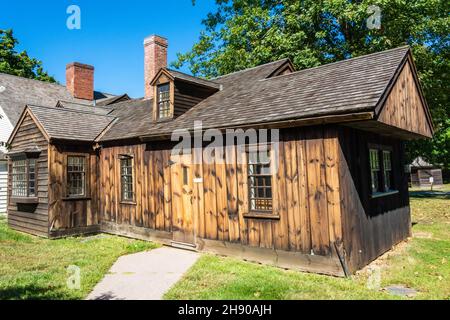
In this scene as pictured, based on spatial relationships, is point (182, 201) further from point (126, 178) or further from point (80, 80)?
point (80, 80)

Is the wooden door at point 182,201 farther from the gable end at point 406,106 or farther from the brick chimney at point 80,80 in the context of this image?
the brick chimney at point 80,80

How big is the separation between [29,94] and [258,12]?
1693cm

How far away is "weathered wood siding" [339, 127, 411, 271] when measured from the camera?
749 cm

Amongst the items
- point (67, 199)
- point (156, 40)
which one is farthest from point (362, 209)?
point (156, 40)

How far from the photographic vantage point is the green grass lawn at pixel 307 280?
6.11 meters

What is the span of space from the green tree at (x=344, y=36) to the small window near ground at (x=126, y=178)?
12452mm

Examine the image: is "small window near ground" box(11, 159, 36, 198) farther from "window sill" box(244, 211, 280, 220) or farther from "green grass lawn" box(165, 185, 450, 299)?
"window sill" box(244, 211, 280, 220)

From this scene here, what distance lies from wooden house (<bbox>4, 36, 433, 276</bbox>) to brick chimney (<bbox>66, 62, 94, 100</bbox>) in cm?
1265

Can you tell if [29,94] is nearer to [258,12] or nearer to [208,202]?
[258,12]

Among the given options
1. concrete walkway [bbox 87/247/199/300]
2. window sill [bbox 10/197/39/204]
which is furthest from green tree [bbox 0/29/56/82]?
concrete walkway [bbox 87/247/199/300]

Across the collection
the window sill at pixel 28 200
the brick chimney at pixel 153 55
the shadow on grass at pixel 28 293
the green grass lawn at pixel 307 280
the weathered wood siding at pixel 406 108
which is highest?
the brick chimney at pixel 153 55

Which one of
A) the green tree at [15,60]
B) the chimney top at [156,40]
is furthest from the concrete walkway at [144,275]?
the green tree at [15,60]
